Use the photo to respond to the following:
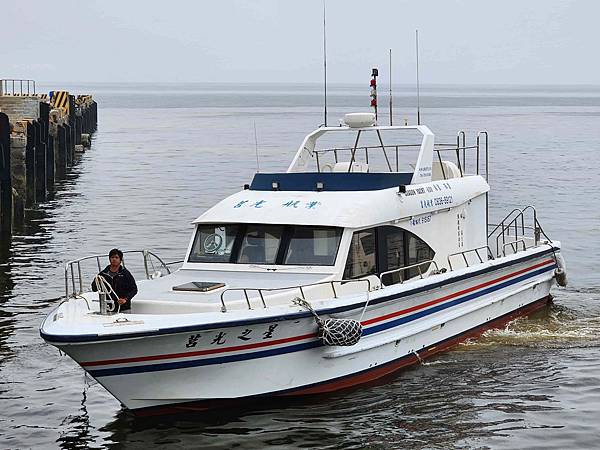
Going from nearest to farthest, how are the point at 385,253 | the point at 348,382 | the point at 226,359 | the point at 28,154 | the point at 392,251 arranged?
the point at 226,359
the point at 348,382
the point at 385,253
the point at 392,251
the point at 28,154

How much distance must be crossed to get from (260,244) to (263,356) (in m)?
2.32

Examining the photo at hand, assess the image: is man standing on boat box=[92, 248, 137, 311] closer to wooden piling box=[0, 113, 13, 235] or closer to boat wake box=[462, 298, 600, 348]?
boat wake box=[462, 298, 600, 348]

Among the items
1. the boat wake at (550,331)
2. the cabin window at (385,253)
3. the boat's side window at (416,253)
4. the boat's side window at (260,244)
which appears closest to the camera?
the cabin window at (385,253)

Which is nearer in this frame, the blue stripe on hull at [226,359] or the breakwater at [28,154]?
the blue stripe on hull at [226,359]

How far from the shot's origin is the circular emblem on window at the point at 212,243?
1546cm

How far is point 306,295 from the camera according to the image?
1398 centimetres

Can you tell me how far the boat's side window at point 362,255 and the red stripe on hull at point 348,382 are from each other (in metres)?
1.28

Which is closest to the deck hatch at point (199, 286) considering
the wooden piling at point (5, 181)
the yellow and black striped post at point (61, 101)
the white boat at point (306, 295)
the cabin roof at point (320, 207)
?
the white boat at point (306, 295)

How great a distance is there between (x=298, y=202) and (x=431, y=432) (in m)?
3.74

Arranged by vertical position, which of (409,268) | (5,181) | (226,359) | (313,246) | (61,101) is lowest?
(226,359)

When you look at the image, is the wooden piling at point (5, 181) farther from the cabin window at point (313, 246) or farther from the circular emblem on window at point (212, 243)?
the cabin window at point (313, 246)

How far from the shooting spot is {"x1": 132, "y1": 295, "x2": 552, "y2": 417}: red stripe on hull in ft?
43.7

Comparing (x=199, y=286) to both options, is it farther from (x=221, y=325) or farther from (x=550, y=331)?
(x=550, y=331)

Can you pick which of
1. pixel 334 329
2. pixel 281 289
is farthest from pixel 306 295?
pixel 334 329
